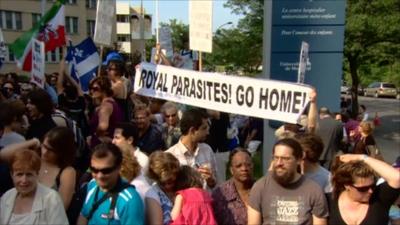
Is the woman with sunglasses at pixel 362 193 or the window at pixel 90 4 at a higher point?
the window at pixel 90 4

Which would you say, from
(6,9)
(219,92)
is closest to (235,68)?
(219,92)

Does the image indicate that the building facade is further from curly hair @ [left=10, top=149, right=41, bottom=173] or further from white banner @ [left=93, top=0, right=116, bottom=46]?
curly hair @ [left=10, top=149, right=41, bottom=173]

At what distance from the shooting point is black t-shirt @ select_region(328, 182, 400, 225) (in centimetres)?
393

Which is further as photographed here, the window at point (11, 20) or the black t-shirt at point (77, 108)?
the window at point (11, 20)

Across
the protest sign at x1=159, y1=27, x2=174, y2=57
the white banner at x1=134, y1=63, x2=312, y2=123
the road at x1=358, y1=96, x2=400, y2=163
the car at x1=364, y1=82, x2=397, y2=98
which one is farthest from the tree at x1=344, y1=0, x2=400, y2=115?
the car at x1=364, y1=82, x2=397, y2=98

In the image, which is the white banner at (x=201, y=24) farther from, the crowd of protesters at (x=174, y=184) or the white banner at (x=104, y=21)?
the crowd of protesters at (x=174, y=184)

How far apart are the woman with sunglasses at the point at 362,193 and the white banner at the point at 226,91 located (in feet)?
→ 5.84

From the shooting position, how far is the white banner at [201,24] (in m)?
7.32

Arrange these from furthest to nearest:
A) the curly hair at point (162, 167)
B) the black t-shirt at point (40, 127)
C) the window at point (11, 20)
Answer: the window at point (11, 20) → the black t-shirt at point (40, 127) → the curly hair at point (162, 167)

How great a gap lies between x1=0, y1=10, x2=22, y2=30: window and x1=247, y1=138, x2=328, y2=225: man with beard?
54.8 meters

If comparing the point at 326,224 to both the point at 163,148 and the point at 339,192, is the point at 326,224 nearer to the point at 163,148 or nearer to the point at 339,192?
the point at 339,192

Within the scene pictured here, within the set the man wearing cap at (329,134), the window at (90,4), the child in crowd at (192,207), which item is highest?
the window at (90,4)

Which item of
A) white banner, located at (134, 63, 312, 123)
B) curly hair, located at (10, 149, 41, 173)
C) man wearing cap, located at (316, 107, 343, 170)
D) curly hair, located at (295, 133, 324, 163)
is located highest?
white banner, located at (134, 63, 312, 123)

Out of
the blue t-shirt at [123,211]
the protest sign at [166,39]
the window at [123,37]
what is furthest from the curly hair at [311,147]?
the window at [123,37]
